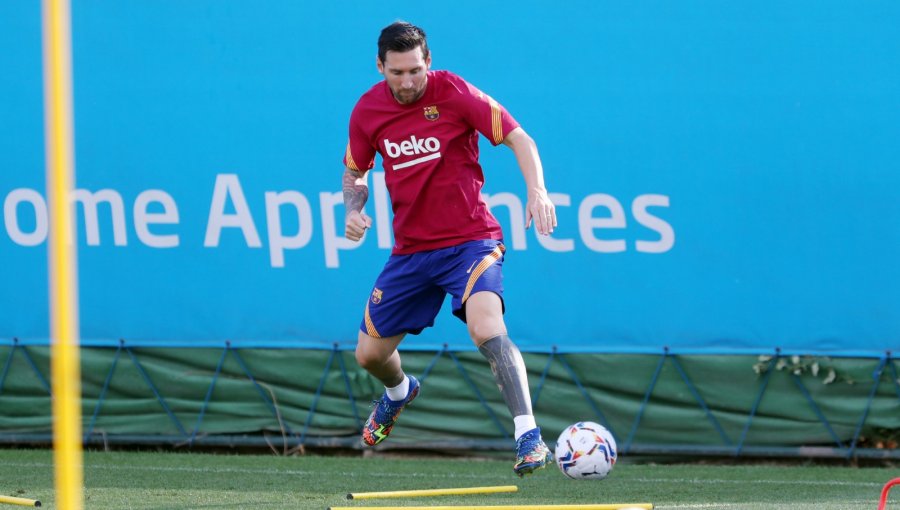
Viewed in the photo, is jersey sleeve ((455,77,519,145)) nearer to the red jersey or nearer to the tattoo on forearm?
the red jersey

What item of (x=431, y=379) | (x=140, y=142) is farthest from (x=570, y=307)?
(x=140, y=142)

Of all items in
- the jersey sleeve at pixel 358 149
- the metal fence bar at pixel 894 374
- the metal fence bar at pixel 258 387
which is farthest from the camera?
the metal fence bar at pixel 258 387

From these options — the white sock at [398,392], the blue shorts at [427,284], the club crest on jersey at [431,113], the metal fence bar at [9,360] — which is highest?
the metal fence bar at [9,360]

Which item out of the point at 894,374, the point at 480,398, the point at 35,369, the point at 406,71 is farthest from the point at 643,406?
the point at 35,369

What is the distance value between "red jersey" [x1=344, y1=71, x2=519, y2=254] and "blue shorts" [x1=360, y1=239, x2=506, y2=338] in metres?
0.06

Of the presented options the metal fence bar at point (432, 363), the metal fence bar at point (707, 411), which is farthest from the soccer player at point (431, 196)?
the metal fence bar at point (707, 411)

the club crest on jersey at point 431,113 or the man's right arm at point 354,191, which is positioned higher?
the club crest on jersey at point 431,113

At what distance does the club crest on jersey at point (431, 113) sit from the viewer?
20.1ft

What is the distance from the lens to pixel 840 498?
6672 millimetres

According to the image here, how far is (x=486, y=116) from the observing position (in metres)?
6.04

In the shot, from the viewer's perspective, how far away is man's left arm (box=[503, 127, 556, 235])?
5.55 metres

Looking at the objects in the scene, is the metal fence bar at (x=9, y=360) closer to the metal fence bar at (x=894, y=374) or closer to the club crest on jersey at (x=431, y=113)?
the club crest on jersey at (x=431, y=113)

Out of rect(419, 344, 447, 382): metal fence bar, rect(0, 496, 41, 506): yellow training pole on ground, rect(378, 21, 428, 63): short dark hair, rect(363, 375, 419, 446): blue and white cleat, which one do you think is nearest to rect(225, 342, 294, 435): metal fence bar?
rect(419, 344, 447, 382): metal fence bar

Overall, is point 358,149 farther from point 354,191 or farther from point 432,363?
point 432,363
